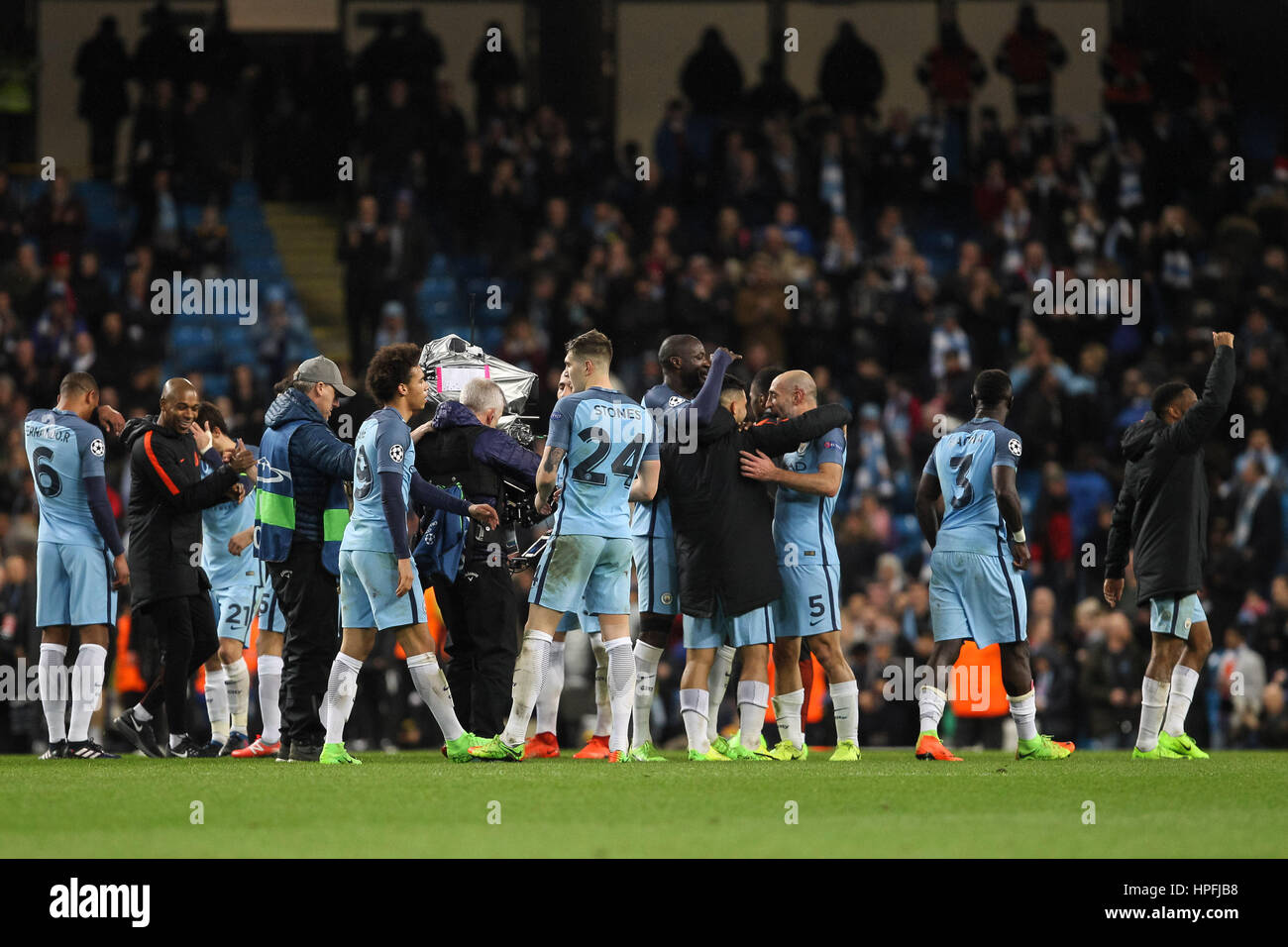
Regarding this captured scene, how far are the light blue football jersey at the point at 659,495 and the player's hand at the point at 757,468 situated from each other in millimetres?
478

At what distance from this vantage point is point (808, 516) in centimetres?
1106

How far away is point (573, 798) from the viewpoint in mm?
8117

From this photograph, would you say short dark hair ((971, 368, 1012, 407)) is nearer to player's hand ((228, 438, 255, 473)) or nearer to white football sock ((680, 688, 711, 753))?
white football sock ((680, 688, 711, 753))

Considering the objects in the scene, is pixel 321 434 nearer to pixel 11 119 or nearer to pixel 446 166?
pixel 446 166

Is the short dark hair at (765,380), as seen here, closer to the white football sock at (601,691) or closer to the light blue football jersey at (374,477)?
the white football sock at (601,691)

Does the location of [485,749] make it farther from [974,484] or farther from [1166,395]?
[1166,395]

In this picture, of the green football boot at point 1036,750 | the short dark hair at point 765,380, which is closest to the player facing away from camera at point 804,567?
the short dark hair at point 765,380

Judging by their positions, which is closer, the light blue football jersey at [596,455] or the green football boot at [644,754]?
the light blue football jersey at [596,455]

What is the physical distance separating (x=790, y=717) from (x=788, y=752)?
22 cm

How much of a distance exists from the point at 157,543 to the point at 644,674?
10.6 ft

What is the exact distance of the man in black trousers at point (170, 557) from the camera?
445 inches

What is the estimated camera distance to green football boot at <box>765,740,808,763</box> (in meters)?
11.0

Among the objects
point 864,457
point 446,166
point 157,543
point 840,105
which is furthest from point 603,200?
point 157,543

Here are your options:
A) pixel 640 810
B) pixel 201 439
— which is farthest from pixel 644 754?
pixel 201 439
